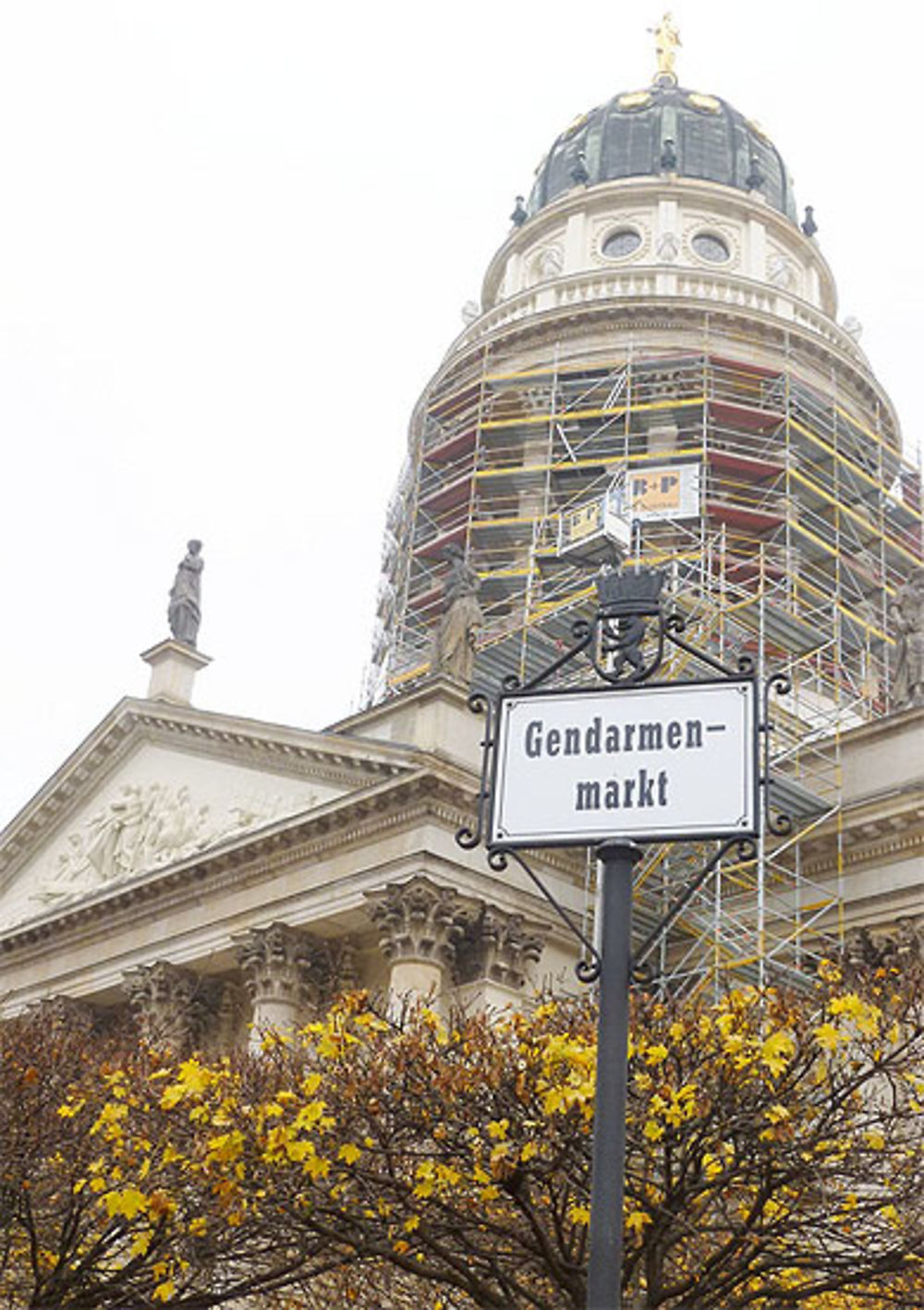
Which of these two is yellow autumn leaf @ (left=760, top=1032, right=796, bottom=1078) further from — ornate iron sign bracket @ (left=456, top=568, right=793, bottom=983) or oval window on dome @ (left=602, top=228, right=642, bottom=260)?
oval window on dome @ (left=602, top=228, right=642, bottom=260)

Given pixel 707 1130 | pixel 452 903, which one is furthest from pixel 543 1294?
pixel 452 903

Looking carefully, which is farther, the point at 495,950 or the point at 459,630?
the point at 459,630

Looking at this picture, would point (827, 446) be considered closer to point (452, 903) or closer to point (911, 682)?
point (911, 682)

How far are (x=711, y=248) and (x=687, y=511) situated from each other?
1451 centimetres

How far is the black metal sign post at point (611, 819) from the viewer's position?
18.6 ft

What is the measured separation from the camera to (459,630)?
29.0 metres

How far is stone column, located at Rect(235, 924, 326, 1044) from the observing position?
27578 mm

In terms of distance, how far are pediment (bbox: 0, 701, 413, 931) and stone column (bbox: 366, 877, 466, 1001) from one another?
2149 mm

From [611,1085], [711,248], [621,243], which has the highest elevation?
[621,243]

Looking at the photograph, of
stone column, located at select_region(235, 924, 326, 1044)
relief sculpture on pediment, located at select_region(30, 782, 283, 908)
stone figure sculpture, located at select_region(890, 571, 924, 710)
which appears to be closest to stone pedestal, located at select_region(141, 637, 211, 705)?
relief sculpture on pediment, located at select_region(30, 782, 283, 908)

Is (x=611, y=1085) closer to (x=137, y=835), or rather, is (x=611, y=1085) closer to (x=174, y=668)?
(x=137, y=835)

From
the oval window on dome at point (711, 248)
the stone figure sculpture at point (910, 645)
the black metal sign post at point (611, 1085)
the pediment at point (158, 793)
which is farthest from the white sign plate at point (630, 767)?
the oval window on dome at point (711, 248)

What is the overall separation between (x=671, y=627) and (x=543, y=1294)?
7.93 m

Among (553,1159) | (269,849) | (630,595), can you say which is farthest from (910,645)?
(630,595)
